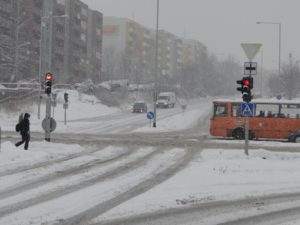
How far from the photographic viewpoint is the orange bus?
107 ft

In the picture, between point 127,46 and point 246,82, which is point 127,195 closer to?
point 246,82

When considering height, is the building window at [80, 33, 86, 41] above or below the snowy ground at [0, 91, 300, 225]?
above

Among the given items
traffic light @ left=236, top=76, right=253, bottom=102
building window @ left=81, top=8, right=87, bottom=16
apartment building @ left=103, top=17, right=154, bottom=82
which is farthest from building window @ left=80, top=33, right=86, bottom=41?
traffic light @ left=236, top=76, right=253, bottom=102

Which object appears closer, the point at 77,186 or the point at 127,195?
the point at 127,195

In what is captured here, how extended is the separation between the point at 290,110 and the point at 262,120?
1.66 metres

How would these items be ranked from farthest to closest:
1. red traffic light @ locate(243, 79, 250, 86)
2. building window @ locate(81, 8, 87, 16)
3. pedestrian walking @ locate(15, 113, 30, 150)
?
building window @ locate(81, 8, 87, 16)
pedestrian walking @ locate(15, 113, 30, 150)
red traffic light @ locate(243, 79, 250, 86)

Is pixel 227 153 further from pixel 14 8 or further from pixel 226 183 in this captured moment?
pixel 14 8

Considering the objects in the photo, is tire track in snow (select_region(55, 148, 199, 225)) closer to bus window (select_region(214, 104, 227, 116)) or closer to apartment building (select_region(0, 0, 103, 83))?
bus window (select_region(214, 104, 227, 116))

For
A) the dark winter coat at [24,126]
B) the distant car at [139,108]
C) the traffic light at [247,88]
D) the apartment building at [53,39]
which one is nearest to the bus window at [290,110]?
the traffic light at [247,88]

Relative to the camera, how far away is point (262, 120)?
1299 inches

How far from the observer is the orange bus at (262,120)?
107 feet

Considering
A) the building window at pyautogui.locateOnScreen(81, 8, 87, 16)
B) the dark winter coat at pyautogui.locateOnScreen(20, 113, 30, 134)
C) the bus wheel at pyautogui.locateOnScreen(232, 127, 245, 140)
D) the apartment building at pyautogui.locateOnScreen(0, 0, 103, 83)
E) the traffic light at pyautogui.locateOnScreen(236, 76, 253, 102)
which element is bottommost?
the bus wheel at pyautogui.locateOnScreen(232, 127, 245, 140)

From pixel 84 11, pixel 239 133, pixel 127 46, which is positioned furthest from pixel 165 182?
pixel 127 46

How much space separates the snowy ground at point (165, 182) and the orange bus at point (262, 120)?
9.06m
